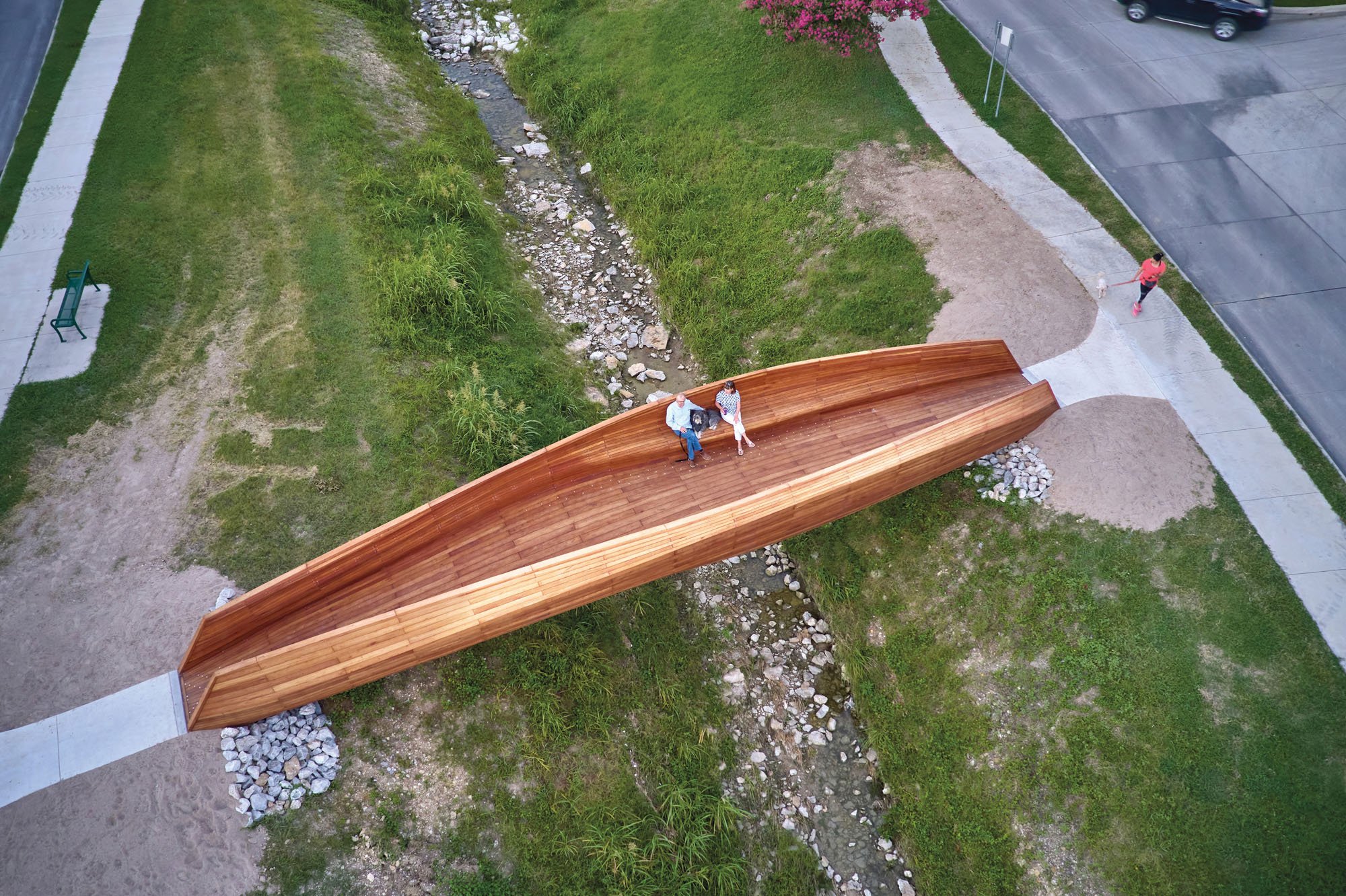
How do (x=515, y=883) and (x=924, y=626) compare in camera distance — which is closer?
(x=515, y=883)

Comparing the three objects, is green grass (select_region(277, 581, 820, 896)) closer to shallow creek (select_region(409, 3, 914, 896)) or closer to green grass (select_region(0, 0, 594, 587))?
shallow creek (select_region(409, 3, 914, 896))

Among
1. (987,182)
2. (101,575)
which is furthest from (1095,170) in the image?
(101,575)

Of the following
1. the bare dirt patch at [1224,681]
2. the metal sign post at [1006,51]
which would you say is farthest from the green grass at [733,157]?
the bare dirt patch at [1224,681]

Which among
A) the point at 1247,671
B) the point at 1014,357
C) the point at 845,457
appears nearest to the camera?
the point at 1247,671

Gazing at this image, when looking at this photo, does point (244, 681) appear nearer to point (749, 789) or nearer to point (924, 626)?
point (749, 789)

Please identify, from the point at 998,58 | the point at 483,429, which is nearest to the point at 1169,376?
the point at 998,58

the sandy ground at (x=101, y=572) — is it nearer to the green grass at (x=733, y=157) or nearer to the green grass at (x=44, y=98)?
the green grass at (x=44, y=98)

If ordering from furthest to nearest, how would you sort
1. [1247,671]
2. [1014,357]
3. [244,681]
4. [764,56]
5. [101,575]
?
1. [764,56]
2. [1014,357]
3. [101,575]
4. [1247,671]
5. [244,681]
